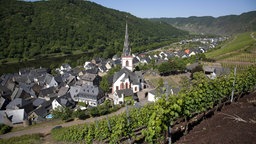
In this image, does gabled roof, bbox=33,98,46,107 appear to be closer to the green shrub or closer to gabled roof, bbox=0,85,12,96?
the green shrub

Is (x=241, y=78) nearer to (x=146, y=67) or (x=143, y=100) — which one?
(x=143, y=100)

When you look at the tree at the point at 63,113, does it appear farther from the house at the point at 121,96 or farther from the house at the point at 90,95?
the house at the point at 121,96

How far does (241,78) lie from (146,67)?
40200 mm

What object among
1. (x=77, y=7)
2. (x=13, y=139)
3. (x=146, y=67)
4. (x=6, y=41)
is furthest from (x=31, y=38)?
(x=13, y=139)

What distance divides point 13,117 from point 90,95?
42.1ft

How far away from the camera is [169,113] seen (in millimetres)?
12016

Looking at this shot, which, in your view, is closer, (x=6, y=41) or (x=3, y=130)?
(x=3, y=130)

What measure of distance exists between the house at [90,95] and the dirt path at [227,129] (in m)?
24.8

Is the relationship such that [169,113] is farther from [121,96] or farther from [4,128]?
[4,128]

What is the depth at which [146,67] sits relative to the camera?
201 feet

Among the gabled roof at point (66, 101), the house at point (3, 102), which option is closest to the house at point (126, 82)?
the gabled roof at point (66, 101)

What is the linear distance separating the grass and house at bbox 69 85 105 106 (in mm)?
11563

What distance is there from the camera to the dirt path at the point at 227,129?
39.3 feet

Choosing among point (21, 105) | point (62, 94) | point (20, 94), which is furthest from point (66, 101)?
point (20, 94)
